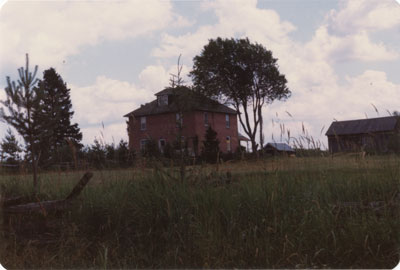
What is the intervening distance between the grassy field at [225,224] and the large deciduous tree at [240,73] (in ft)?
98.5

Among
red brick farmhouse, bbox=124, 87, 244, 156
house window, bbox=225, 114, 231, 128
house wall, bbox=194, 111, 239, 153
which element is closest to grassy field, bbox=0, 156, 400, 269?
red brick farmhouse, bbox=124, 87, 244, 156

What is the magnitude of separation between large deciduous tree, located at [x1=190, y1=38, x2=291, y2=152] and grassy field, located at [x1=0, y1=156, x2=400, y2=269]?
3003 cm

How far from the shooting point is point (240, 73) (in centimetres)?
3722

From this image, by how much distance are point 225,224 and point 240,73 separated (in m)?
32.9

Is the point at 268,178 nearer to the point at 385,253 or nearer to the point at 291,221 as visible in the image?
the point at 291,221

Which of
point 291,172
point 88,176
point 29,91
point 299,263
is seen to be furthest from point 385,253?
point 29,91

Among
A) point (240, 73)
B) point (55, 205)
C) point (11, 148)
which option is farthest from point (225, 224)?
point (240, 73)

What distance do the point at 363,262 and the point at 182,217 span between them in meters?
2.62

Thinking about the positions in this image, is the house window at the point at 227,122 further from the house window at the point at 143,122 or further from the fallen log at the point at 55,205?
the fallen log at the point at 55,205

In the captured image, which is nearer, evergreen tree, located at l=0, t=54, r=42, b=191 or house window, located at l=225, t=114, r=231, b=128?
evergreen tree, located at l=0, t=54, r=42, b=191

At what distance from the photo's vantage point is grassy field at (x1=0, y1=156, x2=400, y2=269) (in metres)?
5.02

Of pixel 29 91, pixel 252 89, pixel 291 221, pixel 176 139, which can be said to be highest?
pixel 252 89

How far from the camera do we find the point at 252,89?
3747 centimetres

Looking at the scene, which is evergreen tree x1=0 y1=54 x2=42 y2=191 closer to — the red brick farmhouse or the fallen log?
the fallen log
